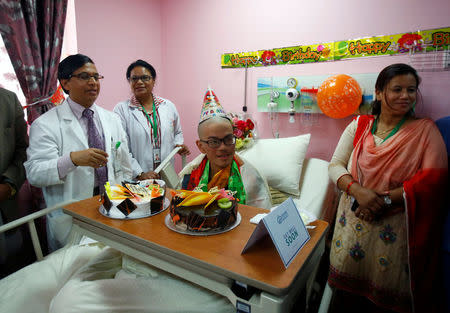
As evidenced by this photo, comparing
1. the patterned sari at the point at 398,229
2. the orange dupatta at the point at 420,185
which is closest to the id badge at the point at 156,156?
Result: the patterned sari at the point at 398,229

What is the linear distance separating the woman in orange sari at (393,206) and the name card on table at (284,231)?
2.90ft

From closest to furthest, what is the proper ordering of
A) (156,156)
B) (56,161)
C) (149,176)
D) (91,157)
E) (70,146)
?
(91,157) < (56,161) < (70,146) < (149,176) < (156,156)

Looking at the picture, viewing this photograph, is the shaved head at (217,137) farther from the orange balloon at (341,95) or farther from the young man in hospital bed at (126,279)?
the orange balloon at (341,95)

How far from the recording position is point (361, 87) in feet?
7.66

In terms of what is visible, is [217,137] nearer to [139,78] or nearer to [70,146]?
[70,146]

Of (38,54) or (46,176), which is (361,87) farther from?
(38,54)

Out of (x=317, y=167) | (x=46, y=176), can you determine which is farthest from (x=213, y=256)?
(x=317, y=167)

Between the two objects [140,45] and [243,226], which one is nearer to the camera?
[243,226]

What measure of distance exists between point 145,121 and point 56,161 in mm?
1066

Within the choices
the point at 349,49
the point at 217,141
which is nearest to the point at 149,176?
the point at 217,141

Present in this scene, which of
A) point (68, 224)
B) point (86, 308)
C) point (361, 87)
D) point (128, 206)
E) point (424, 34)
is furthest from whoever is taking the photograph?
point (361, 87)

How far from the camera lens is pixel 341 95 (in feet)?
7.27

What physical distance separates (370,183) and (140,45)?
3.09 metres

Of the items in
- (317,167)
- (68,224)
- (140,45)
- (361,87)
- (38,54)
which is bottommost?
(68,224)
